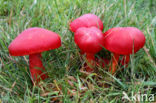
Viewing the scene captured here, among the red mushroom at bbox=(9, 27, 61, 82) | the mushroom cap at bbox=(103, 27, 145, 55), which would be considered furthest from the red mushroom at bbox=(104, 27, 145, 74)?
the red mushroom at bbox=(9, 27, 61, 82)

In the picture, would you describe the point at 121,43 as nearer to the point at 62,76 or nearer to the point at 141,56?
the point at 141,56

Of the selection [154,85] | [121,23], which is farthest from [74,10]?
[154,85]

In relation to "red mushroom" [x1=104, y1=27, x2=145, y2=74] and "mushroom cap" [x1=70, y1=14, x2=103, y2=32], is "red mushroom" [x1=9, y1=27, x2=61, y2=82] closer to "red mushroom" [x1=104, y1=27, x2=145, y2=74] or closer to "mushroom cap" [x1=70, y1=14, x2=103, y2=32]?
"mushroom cap" [x1=70, y1=14, x2=103, y2=32]

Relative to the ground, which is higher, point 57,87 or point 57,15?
point 57,15

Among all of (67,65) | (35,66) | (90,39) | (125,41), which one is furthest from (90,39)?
(35,66)

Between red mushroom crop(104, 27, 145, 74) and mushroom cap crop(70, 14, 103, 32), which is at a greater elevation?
mushroom cap crop(70, 14, 103, 32)
